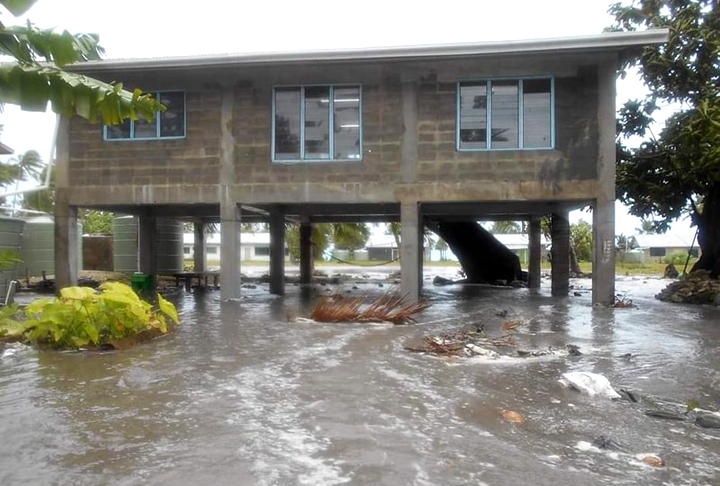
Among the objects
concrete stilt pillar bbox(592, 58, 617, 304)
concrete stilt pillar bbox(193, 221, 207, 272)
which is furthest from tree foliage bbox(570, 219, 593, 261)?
concrete stilt pillar bbox(592, 58, 617, 304)

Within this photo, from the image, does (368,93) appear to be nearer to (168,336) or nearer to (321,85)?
(321,85)

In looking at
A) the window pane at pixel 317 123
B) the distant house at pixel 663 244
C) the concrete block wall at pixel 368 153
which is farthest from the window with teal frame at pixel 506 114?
the distant house at pixel 663 244

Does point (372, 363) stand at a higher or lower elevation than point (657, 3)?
lower

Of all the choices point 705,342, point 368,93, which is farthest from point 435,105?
point 705,342

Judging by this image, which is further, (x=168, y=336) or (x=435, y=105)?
(x=435, y=105)

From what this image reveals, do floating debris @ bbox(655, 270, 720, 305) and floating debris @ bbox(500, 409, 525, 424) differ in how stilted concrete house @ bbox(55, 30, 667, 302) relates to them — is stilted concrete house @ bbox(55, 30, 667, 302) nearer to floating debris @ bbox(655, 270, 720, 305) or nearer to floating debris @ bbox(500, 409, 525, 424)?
floating debris @ bbox(655, 270, 720, 305)

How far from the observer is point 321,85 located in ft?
46.5

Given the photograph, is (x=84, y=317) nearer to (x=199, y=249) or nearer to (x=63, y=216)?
(x=63, y=216)

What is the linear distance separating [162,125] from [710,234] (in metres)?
16.6

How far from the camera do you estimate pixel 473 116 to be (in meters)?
13.8

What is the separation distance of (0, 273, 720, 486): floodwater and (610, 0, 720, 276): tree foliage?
937 cm

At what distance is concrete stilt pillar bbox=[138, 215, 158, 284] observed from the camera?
1975 cm

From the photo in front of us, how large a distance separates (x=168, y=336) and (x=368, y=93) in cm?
743

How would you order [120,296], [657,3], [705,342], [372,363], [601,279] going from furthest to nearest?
[657,3] → [601,279] → [705,342] → [120,296] → [372,363]
